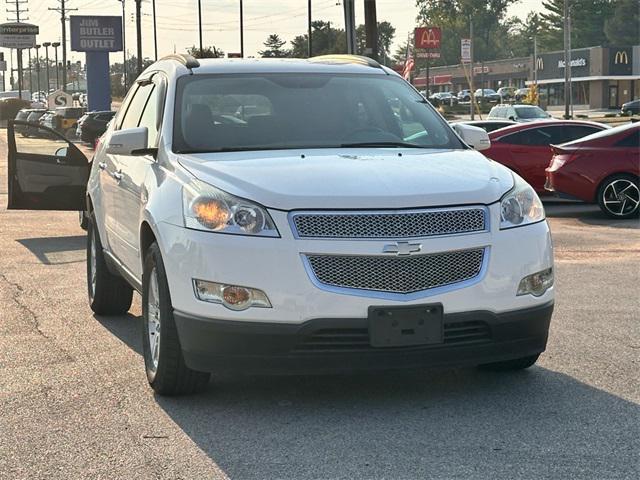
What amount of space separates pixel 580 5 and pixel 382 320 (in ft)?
472

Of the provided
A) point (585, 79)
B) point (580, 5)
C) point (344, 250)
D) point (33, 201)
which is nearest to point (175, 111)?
point (344, 250)

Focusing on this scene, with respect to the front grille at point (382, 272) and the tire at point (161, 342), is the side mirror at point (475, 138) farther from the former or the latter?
the tire at point (161, 342)

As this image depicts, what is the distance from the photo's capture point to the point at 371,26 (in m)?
26.0

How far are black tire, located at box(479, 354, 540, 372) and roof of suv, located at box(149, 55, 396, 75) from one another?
2116mm

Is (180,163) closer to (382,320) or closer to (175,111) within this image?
(175,111)

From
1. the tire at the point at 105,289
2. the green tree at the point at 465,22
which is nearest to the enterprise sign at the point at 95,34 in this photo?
the tire at the point at 105,289

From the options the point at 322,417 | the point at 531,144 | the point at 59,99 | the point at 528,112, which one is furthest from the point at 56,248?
the point at 59,99

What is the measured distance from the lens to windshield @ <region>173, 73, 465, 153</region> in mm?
6371

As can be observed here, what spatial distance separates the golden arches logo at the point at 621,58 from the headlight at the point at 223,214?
3499 inches

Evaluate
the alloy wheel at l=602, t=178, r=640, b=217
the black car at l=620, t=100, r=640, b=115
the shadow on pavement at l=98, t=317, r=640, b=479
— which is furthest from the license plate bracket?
the black car at l=620, t=100, r=640, b=115

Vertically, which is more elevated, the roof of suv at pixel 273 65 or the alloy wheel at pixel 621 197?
the roof of suv at pixel 273 65

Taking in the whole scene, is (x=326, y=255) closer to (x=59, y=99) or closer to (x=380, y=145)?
(x=380, y=145)

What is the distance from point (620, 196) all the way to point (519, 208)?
1037 cm

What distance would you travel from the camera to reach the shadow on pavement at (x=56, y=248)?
11708mm
